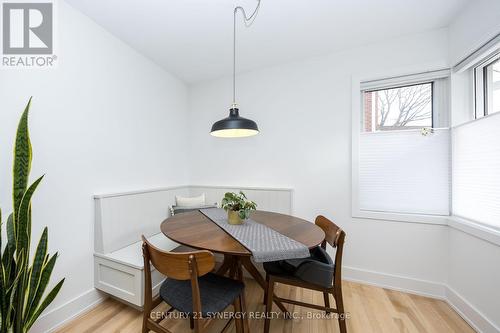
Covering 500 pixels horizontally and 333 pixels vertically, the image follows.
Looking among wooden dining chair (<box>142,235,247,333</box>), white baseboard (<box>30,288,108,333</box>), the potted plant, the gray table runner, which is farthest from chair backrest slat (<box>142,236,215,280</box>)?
white baseboard (<box>30,288,108,333</box>)

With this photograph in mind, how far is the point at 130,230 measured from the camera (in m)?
2.04

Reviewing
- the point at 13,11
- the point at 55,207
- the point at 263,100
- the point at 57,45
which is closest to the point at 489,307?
the point at 263,100

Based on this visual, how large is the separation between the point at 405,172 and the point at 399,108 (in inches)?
27.6

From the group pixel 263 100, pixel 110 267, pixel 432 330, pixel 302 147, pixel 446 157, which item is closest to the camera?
pixel 432 330

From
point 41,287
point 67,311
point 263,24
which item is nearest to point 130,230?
point 67,311

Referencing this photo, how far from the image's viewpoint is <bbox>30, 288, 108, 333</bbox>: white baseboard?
1443mm

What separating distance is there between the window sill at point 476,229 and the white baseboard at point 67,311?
3.20 m

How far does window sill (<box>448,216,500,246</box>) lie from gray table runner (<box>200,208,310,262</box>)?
4.58ft

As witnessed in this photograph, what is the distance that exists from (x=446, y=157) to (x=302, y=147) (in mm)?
1377

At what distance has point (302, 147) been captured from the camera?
246 centimetres

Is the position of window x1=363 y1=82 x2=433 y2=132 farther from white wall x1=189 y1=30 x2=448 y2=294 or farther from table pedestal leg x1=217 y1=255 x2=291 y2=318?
table pedestal leg x1=217 y1=255 x2=291 y2=318

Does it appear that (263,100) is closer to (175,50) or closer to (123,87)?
(175,50)

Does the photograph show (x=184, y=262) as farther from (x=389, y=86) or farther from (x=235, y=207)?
(x=389, y=86)

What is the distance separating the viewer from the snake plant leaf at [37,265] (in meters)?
1.18
